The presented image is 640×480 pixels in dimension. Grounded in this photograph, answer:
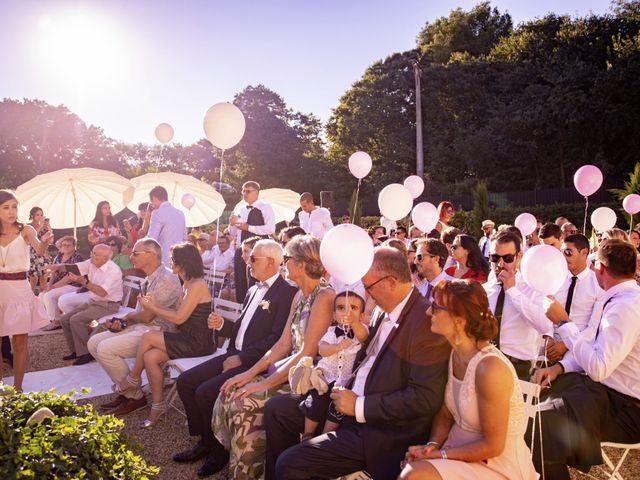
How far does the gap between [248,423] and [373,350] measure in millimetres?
1138

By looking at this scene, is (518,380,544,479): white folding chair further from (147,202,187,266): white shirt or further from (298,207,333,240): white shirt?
(298,207,333,240): white shirt

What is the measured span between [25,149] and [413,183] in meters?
39.7

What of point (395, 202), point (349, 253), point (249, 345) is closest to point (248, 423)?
point (249, 345)

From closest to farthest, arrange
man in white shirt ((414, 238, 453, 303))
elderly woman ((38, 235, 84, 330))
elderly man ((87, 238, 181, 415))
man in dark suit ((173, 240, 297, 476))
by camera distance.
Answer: man in dark suit ((173, 240, 297, 476)) → man in white shirt ((414, 238, 453, 303)) → elderly man ((87, 238, 181, 415)) → elderly woman ((38, 235, 84, 330))

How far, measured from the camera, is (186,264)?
4520 millimetres

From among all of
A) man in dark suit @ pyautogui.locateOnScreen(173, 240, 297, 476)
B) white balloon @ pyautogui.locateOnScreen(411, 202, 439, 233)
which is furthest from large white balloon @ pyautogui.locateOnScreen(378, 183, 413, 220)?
man in dark suit @ pyautogui.locateOnScreen(173, 240, 297, 476)

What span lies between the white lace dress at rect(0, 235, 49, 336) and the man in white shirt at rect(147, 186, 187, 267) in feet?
6.79

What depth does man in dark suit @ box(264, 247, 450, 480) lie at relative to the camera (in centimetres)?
238

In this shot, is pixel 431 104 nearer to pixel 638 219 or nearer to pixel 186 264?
pixel 638 219

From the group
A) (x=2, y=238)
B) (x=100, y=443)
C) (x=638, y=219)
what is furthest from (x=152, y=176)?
(x=638, y=219)

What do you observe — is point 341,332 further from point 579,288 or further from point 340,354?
point 579,288

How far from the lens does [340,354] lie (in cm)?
301

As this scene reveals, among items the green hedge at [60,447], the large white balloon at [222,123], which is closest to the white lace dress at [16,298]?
the large white balloon at [222,123]

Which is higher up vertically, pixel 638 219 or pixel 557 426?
pixel 638 219
